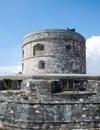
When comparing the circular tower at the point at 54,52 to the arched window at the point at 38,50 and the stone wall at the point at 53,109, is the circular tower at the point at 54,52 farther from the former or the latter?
the stone wall at the point at 53,109

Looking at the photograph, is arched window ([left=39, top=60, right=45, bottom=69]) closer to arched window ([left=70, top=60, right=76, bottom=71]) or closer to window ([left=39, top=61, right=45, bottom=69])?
window ([left=39, top=61, right=45, bottom=69])

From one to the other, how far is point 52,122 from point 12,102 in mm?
3115

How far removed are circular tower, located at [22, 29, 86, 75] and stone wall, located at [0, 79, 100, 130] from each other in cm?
717

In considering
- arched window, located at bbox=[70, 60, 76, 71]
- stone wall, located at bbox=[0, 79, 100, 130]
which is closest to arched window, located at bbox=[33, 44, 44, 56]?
arched window, located at bbox=[70, 60, 76, 71]

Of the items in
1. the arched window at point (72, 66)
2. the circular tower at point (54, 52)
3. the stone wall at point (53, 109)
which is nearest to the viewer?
the stone wall at point (53, 109)

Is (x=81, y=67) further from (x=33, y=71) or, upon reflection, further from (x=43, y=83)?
(x=43, y=83)

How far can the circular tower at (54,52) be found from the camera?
21.9 m

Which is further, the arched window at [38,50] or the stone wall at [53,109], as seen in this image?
the arched window at [38,50]

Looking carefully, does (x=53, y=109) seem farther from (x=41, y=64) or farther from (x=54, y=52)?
(x=41, y=64)

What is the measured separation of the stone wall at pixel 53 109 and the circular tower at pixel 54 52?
717cm

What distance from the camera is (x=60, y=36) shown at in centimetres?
2209

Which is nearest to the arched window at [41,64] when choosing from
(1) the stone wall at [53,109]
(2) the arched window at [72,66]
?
(2) the arched window at [72,66]

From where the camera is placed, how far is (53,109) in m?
14.4

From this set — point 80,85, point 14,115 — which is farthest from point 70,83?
point 14,115
